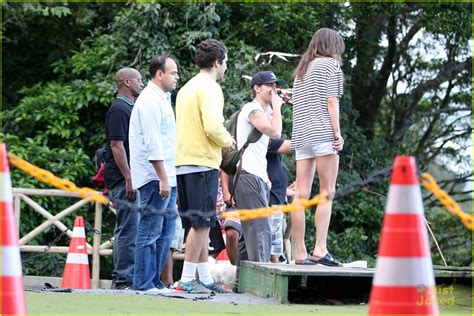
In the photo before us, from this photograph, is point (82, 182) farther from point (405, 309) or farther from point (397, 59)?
point (405, 309)

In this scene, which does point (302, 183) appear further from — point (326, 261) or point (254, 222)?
point (326, 261)

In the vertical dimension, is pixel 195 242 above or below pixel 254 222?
below

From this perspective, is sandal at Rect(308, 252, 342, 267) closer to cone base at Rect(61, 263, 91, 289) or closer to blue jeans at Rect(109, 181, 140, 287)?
blue jeans at Rect(109, 181, 140, 287)

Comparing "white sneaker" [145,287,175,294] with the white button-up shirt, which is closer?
"white sneaker" [145,287,175,294]

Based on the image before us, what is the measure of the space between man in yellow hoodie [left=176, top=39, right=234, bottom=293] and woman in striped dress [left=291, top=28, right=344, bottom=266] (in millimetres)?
816

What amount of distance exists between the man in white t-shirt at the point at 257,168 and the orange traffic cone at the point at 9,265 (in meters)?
3.85

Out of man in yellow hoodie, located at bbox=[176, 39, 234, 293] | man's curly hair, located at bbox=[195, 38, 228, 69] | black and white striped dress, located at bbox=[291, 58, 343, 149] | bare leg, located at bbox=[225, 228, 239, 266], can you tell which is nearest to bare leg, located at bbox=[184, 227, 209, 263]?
man in yellow hoodie, located at bbox=[176, 39, 234, 293]

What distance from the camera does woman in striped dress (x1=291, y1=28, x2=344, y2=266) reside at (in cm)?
854

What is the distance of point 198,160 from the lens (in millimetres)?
8070

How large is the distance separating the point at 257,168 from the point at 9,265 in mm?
4195

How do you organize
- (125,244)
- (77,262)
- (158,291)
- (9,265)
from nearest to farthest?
(9,265) → (158,291) → (125,244) → (77,262)

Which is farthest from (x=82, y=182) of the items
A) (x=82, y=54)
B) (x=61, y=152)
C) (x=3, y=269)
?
(x=3, y=269)

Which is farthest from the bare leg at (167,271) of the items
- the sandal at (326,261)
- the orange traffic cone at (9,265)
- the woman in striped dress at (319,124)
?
the orange traffic cone at (9,265)

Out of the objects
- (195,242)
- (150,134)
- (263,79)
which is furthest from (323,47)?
(195,242)
